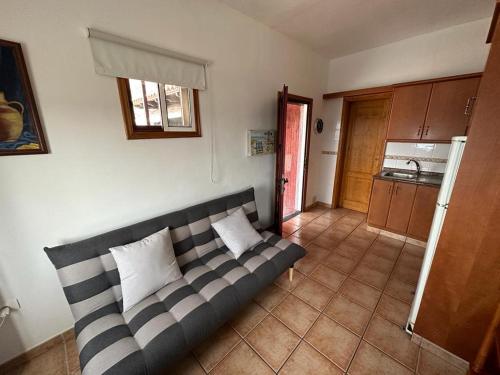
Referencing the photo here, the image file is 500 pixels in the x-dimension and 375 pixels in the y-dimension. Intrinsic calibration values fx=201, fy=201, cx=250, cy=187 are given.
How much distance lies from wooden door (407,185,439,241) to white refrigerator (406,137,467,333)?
151 centimetres

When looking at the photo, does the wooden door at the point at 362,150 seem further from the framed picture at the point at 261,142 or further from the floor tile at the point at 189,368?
the floor tile at the point at 189,368

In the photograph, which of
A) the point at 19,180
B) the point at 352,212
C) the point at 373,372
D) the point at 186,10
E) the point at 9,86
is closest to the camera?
the point at 9,86

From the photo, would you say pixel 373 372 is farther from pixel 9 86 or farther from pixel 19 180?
pixel 9 86

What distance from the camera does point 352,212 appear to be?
12.7 ft

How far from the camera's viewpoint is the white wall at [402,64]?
244cm

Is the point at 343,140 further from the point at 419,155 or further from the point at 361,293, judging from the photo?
the point at 361,293

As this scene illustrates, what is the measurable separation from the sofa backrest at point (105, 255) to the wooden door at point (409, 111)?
116 inches

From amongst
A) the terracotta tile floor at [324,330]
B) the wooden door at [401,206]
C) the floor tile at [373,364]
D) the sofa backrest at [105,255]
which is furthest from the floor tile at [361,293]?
the sofa backrest at [105,255]

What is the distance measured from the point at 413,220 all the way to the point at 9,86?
4036mm

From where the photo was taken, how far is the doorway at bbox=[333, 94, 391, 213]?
343cm

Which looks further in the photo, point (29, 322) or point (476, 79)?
point (476, 79)

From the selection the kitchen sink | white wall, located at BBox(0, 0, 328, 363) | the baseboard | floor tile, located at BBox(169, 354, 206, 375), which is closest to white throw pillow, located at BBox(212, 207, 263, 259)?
white wall, located at BBox(0, 0, 328, 363)

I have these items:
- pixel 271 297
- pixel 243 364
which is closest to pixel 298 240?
pixel 271 297

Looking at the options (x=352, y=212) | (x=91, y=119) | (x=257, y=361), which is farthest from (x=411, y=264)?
(x=91, y=119)
